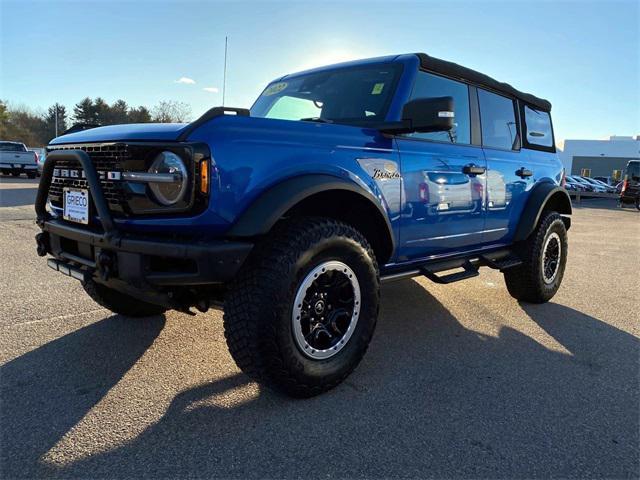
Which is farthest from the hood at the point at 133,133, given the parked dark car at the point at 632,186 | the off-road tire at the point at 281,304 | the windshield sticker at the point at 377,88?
the parked dark car at the point at 632,186

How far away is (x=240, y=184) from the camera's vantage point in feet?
7.32

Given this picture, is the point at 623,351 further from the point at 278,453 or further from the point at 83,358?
the point at 83,358

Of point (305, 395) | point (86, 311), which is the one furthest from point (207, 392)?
point (86, 311)

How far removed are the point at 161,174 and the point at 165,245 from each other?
335 mm

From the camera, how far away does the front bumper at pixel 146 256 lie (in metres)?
2.11

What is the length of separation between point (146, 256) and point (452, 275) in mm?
2205

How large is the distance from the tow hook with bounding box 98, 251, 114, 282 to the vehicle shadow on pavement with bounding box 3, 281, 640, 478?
69 centimetres

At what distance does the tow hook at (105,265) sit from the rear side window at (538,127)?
4.06 metres

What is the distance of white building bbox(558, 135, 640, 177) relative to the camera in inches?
2665

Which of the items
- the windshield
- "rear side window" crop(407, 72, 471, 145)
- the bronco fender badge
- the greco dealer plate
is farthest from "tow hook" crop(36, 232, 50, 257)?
"rear side window" crop(407, 72, 471, 145)

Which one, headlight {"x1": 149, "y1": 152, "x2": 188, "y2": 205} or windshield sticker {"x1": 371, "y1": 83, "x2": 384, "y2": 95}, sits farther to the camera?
windshield sticker {"x1": 371, "y1": 83, "x2": 384, "y2": 95}

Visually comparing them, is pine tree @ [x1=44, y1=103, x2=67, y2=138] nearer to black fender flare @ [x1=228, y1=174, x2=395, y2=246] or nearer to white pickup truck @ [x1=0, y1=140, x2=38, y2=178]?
white pickup truck @ [x1=0, y1=140, x2=38, y2=178]

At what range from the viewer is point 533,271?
4422 mm

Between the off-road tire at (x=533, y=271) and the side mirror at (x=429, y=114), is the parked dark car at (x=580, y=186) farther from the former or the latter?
the side mirror at (x=429, y=114)
